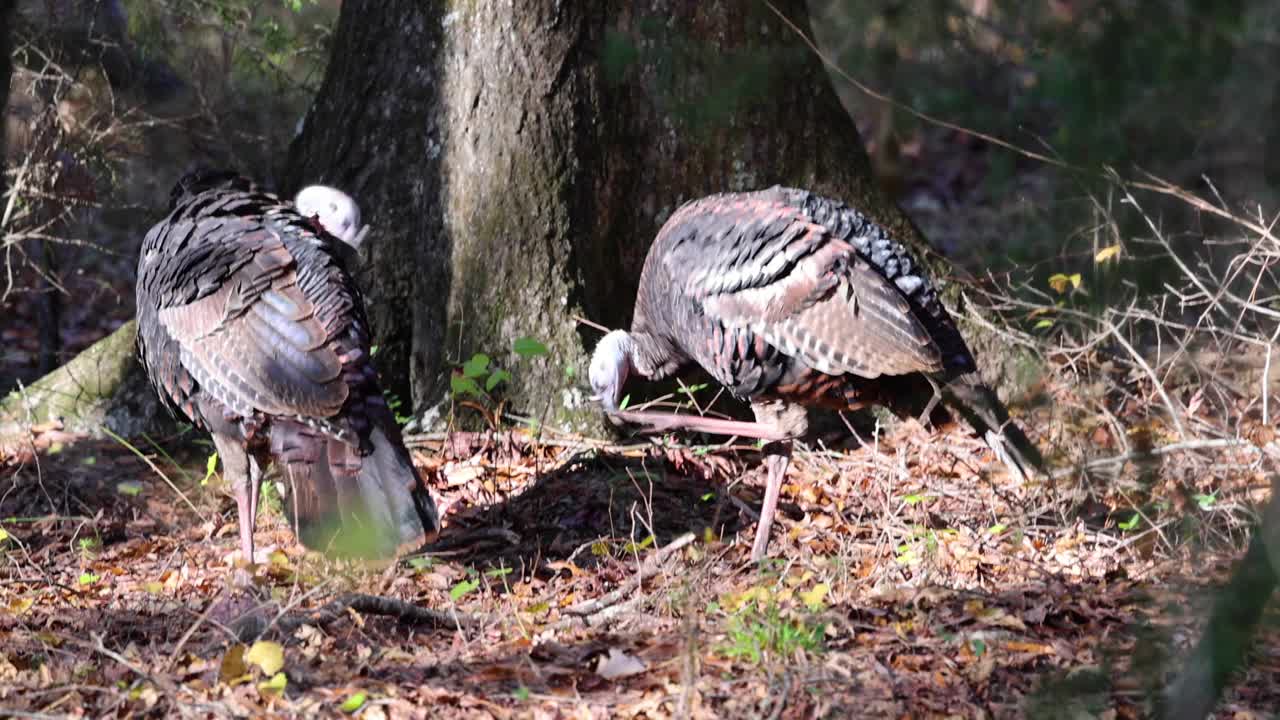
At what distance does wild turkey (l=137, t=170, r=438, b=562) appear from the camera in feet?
15.7

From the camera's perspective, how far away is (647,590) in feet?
16.2

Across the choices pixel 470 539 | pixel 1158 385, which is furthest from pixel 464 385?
pixel 1158 385

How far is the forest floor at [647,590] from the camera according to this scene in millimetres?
3605

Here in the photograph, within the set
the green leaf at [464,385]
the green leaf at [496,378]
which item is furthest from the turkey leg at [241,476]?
the green leaf at [496,378]

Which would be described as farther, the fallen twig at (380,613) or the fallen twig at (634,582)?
the fallen twig at (634,582)

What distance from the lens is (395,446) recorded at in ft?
16.2

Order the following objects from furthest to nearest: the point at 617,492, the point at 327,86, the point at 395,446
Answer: the point at 327,86 → the point at 617,492 → the point at 395,446

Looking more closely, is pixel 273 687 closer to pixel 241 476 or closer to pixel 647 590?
pixel 647 590

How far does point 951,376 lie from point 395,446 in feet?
7.35

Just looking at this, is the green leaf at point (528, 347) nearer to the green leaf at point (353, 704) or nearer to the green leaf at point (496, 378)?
the green leaf at point (496, 378)

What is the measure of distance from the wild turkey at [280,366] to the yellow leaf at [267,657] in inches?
41.3

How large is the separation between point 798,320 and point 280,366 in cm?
200

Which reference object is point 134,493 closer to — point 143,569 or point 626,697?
point 143,569

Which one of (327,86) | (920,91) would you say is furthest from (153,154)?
(920,91)
